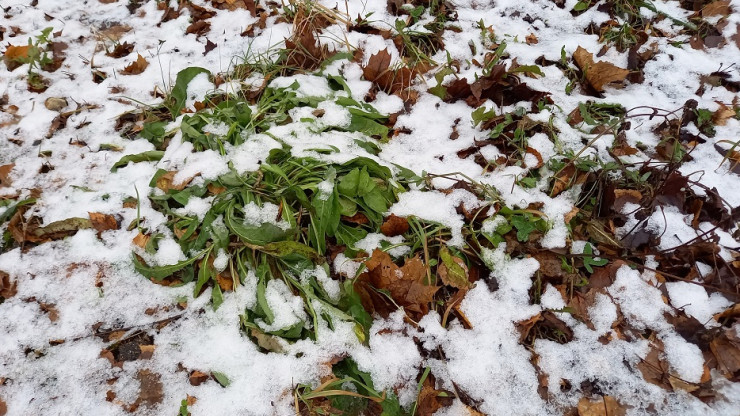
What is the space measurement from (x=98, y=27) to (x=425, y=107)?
269 centimetres

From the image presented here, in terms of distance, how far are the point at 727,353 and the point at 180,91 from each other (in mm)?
3026

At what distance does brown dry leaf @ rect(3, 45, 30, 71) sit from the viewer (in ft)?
9.55

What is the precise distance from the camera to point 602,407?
61.2 inches

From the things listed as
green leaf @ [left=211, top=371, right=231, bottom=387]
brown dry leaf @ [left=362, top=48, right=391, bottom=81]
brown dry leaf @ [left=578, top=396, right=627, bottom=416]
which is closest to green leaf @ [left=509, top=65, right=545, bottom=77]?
brown dry leaf @ [left=362, top=48, right=391, bottom=81]

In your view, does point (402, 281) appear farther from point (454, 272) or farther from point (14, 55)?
point (14, 55)

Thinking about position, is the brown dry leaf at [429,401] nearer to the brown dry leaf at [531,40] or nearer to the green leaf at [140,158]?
the green leaf at [140,158]

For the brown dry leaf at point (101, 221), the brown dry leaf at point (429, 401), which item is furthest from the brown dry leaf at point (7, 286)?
the brown dry leaf at point (429, 401)

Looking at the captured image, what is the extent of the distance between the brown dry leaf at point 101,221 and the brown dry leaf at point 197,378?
2.91 feet

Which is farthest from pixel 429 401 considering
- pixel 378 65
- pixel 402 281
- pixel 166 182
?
pixel 378 65

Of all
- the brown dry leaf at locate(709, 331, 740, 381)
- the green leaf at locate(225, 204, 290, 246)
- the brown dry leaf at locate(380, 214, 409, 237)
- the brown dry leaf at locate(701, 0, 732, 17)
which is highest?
the brown dry leaf at locate(701, 0, 732, 17)

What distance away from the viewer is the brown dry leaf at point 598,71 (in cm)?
261

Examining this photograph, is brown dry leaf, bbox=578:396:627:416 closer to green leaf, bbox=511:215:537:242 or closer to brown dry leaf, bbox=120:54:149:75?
green leaf, bbox=511:215:537:242

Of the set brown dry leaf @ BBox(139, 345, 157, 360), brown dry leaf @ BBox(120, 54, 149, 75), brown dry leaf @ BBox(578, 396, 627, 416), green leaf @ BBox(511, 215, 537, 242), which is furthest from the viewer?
brown dry leaf @ BBox(120, 54, 149, 75)

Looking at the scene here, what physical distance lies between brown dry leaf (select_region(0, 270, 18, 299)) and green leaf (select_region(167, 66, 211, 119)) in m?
1.18
